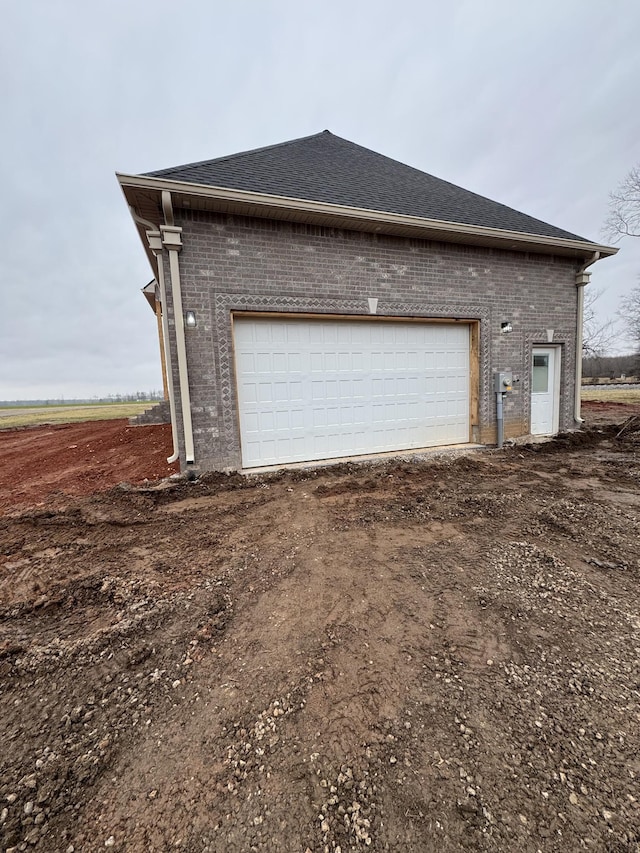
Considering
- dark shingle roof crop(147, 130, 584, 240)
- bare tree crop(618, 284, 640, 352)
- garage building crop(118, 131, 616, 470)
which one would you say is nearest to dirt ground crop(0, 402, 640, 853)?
garage building crop(118, 131, 616, 470)

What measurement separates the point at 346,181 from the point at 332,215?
1.65 m

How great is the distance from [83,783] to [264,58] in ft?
56.5

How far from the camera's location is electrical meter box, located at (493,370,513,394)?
295 inches

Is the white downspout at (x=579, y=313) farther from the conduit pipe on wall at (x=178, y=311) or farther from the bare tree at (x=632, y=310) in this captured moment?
the bare tree at (x=632, y=310)

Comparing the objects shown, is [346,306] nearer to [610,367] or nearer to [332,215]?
[332,215]

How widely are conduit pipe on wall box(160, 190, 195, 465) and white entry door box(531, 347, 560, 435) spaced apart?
7.46 meters

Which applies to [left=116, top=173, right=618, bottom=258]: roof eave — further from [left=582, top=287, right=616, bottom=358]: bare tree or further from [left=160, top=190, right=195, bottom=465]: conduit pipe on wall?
[left=582, top=287, right=616, bottom=358]: bare tree

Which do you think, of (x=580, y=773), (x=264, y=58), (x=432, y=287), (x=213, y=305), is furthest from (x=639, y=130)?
(x=580, y=773)

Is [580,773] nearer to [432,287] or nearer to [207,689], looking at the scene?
[207,689]

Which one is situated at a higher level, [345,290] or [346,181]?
[346,181]

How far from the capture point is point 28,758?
5.19 ft

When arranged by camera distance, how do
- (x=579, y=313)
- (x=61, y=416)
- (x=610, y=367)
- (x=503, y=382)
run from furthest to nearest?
(x=610, y=367), (x=61, y=416), (x=579, y=313), (x=503, y=382)

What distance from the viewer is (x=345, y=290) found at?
20.8 ft

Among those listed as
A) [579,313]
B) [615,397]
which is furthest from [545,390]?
[615,397]
